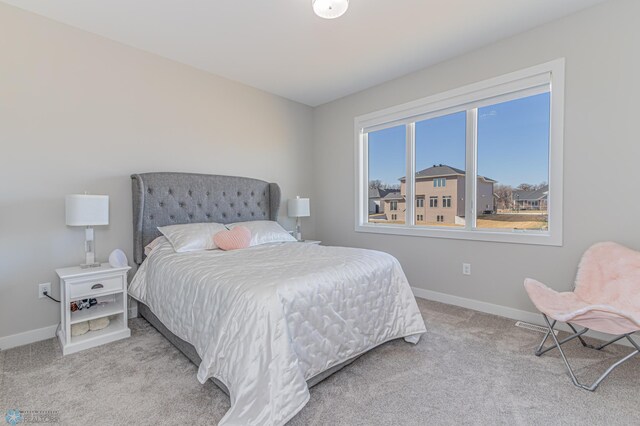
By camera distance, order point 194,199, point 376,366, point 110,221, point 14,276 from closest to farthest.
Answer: point 376,366
point 14,276
point 110,221
point 194,199

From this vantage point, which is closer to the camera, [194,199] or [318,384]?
[318,384]

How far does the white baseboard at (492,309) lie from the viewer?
2322 millimetres

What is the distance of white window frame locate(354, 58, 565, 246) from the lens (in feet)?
7.98

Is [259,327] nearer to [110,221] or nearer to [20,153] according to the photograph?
[110,221]

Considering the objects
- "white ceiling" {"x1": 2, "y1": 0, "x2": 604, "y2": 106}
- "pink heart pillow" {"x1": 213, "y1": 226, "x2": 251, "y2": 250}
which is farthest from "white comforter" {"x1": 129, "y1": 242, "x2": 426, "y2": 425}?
"white ceiling" {"x1": 2, "y1": 0, "x2": 604, "y2": 106}

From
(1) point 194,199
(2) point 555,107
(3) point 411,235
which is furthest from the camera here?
(3) point 411,235

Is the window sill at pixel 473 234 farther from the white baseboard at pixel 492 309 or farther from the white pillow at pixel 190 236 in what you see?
the white pillow at pixel 190 236

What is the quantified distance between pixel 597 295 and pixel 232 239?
2.84 metres

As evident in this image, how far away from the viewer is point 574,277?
94.3 inches

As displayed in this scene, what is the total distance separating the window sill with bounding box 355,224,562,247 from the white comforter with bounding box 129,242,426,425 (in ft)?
3.84

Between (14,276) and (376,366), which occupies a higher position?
(14,276)

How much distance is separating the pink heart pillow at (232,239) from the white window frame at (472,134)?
5.53 feet

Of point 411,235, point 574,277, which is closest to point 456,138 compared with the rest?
point 411,235

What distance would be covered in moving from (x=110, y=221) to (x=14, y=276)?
73 centimetres
